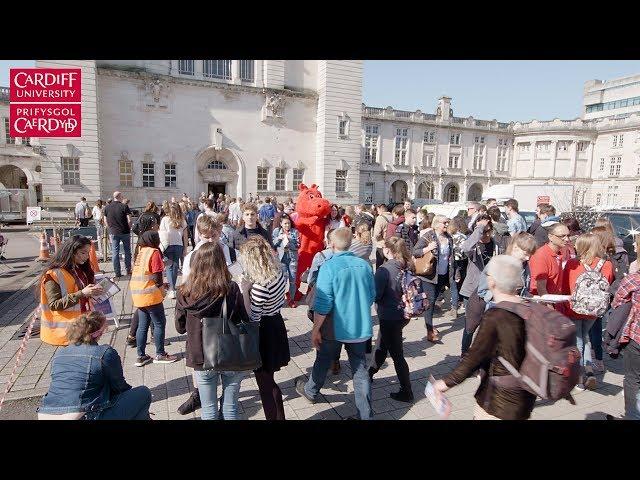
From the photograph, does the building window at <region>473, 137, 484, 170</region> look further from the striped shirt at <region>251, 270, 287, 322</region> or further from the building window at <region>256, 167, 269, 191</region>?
the striped shirt at <region>251, 270, 287, 322</region>

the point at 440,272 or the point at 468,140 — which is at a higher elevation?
the point at 468,140

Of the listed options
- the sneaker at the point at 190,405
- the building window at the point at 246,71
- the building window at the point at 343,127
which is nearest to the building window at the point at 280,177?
the building window at the point at 343,127

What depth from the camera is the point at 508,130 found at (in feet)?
163

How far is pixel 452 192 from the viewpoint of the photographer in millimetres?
48250

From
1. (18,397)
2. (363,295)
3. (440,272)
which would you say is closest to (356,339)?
Result: (363,295)

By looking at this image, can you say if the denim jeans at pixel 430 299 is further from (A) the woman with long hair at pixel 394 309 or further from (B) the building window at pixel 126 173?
(B) the building window at pixel 126 173

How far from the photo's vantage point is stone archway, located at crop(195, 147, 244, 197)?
25344 millimetres

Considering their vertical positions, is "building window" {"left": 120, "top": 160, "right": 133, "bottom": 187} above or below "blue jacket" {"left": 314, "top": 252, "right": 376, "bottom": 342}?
above

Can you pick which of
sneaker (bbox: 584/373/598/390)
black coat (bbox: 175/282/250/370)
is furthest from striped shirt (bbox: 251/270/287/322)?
sneaker (bbox: 584/373/598/390)

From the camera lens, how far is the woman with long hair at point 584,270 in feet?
14.4

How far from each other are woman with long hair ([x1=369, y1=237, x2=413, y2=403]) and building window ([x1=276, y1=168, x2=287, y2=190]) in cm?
2378
